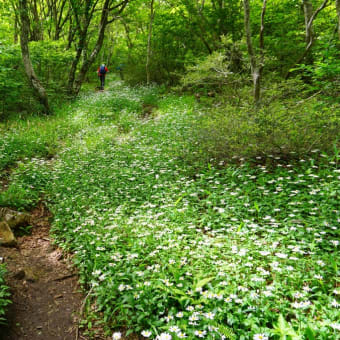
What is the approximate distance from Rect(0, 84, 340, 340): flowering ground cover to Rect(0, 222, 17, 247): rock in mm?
710

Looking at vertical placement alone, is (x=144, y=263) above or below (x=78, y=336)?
above

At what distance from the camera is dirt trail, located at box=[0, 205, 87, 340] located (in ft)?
9.62

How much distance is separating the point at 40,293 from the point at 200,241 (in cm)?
240

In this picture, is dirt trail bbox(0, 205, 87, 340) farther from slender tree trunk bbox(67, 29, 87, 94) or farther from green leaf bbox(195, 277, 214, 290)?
slender tree trunk bbox(67, 29, 87, 94)

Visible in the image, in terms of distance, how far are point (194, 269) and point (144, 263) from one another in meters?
0.71

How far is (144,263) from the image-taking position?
11.0ft

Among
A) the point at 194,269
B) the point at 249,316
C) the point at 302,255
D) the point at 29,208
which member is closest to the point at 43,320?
the point at 194,269

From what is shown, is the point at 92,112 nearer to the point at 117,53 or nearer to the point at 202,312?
the point at 202,312

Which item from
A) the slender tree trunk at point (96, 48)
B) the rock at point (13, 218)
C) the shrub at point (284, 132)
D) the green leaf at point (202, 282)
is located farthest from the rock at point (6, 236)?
the slender tree trunk at point (96, 48)

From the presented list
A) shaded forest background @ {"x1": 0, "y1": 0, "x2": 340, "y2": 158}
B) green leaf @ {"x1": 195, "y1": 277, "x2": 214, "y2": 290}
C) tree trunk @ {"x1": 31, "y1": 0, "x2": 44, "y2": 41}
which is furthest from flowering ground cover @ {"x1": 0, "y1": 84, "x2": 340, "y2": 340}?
tree trunk @ {"x1": 31, "y1": 0, "x2": 44, "y2": 41}

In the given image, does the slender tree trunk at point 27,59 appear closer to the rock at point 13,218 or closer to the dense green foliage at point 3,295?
the rock at point 13,218

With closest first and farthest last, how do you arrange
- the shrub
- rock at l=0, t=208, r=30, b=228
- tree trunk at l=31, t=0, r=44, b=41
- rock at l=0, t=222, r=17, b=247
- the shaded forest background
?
rock at l=0, t=222, r=17, b=247 < rock at l=0, t=208, r=30, b=228 < the shrub < the shaded forest background < tree trunk at l=31, t=0, r=44, b=41

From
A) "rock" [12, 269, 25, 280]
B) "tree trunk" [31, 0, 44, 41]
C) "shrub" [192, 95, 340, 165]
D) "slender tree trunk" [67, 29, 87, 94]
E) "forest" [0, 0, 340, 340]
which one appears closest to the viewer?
"forest" [0, 0, 340, 340]

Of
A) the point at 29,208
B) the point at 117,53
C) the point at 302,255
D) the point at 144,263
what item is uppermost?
the point at 117,53
